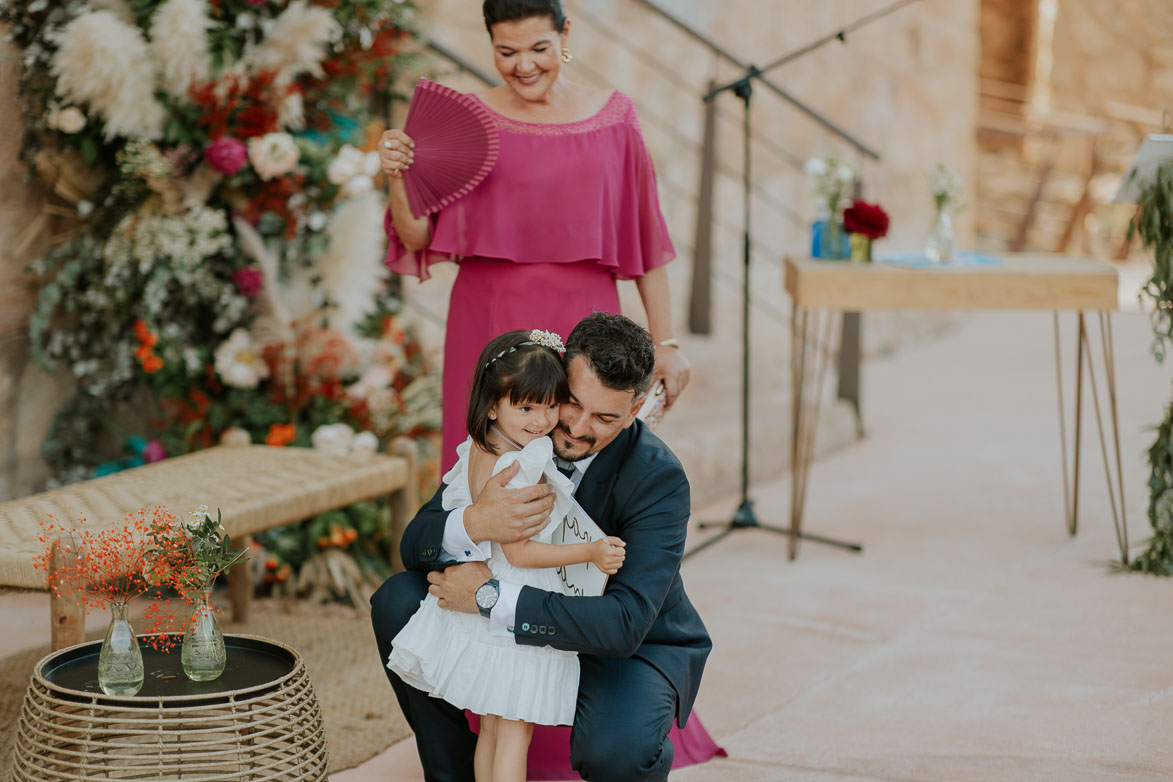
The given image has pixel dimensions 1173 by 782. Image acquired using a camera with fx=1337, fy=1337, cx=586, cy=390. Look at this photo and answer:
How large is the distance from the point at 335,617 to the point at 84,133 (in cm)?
145

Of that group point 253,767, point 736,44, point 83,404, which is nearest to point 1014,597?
point 253,767

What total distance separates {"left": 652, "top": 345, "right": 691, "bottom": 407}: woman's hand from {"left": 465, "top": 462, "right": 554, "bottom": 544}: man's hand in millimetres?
643

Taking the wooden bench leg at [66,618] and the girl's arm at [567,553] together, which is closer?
the girl's arm at [567,553]

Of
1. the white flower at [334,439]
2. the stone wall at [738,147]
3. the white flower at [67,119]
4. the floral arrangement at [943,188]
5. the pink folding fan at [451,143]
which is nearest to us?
the pink folding fan at [451,143]

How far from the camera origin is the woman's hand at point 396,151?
8.41 ft

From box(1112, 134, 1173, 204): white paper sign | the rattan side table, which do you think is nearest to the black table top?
the rattan side table

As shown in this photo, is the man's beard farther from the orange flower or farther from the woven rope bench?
the orange flower

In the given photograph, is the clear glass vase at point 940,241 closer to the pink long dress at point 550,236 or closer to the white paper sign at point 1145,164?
the white paper sign at point 1145,164

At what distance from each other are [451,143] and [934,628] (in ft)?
5.93

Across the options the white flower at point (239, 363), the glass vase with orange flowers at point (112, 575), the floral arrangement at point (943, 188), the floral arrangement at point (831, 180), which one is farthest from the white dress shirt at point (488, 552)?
A: the floral arrangement at point (943, 188)

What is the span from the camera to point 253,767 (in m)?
1.92

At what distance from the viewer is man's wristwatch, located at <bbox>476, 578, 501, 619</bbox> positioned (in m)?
2.03

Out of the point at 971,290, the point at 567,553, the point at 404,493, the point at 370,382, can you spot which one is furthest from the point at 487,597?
the point at 971,290

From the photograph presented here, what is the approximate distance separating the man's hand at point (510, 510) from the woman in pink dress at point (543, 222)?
620 millimetres
